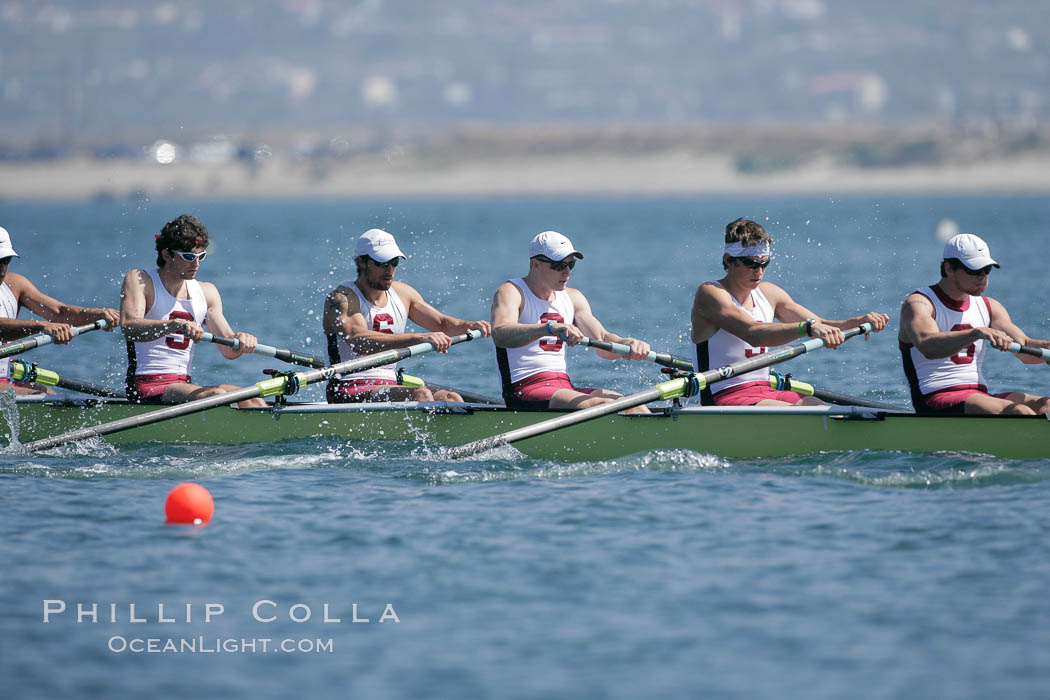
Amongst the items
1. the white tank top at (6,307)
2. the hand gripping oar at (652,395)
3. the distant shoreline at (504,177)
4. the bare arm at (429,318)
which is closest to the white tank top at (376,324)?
the bare arm at (429,318)

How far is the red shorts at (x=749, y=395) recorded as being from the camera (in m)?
10.6

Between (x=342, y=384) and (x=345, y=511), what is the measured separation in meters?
2.28

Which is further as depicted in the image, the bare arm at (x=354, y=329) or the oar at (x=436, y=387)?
the oar at (x=436, y=387)

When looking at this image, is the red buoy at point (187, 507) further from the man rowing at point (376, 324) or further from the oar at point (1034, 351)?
the oar at point (1034, 351)

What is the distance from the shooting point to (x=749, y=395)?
10.6m

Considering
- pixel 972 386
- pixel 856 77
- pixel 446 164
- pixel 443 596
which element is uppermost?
pixel 856 77

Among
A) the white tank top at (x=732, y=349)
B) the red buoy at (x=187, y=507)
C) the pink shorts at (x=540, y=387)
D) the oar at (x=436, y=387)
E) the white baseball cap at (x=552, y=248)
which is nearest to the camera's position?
the red buoy at (x=187, y=507)

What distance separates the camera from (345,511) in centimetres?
935

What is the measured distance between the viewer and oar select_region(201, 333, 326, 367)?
37.2 feet

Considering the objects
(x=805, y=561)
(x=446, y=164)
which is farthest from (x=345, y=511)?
(x=446, y=164)

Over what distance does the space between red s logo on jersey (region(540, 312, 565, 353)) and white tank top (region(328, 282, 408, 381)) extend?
3.95 feet

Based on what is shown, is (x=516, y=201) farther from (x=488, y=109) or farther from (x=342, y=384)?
(x=342, y=384)

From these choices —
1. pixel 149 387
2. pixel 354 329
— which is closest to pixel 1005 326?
pixel 354 329

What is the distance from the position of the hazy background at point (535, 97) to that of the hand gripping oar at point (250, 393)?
60688mm
